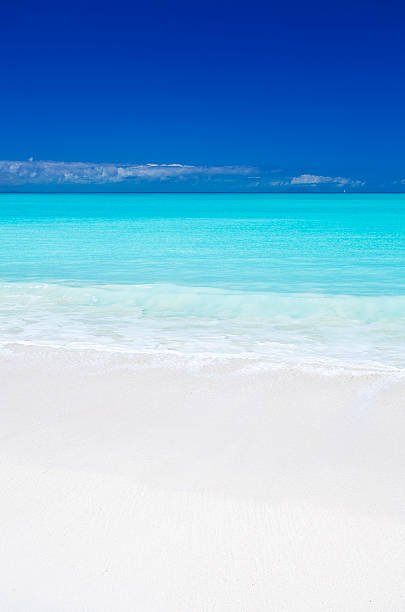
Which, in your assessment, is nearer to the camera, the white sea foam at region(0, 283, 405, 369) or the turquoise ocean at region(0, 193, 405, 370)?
the white sea foam at region(0, 283, 405, 369)

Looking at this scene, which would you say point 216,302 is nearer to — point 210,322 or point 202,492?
point 210,322

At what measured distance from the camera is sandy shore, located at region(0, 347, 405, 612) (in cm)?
258

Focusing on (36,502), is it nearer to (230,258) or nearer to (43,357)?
(43,357)

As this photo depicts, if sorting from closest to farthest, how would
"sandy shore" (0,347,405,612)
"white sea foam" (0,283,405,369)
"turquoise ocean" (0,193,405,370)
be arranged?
"sandy shore" (0,347,405,612)
"white sea foam" (0,283,405,369)
"turquoise ocean" (0,193,405,370)

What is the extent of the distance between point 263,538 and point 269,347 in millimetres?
3923

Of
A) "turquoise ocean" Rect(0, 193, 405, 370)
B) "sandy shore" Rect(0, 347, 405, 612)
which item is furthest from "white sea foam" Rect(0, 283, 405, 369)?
"sandy shore" Rect(0, 347, 405, 612)

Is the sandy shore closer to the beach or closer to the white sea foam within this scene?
the beach

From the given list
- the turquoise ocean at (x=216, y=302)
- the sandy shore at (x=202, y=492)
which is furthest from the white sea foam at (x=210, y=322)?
the sandy shore at (x=202, y=492)

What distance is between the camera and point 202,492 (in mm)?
3359

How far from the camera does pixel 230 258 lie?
17656mm

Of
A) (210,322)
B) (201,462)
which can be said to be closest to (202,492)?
(201,462)

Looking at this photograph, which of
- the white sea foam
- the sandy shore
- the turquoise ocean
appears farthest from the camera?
the turquoise ocean

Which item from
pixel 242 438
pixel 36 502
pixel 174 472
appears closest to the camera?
pixel 36 502

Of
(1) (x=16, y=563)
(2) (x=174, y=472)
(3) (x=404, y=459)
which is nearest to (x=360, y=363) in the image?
(3) (x=404, y=459)
